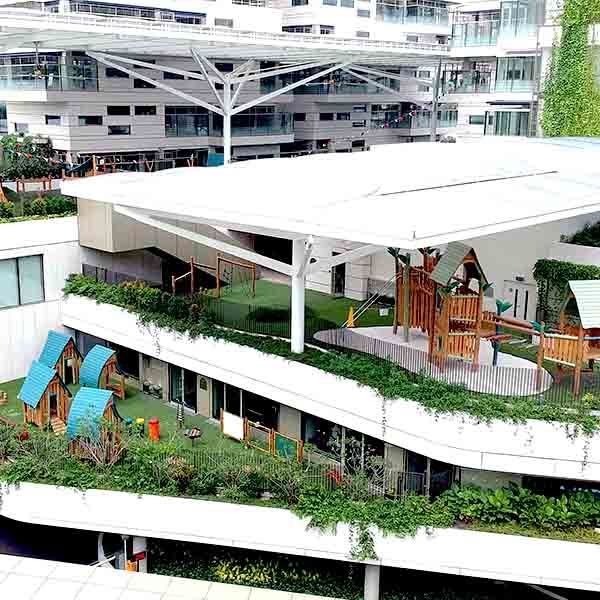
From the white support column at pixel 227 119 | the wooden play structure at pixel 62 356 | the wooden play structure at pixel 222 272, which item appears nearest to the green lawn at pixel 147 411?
the wooden play structure at pixel 62 356

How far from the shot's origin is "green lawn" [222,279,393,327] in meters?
24.0


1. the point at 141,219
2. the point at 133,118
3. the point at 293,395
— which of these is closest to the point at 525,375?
the point at 293,395

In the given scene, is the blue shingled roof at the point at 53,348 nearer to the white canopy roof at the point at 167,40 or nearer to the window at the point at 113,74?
the white canopy roof at the point at 167,40

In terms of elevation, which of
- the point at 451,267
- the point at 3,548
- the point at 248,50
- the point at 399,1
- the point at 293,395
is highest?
the point at 399,1

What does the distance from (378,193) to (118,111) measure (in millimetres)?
22711

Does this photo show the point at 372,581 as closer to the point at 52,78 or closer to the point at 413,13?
the point at 52,78

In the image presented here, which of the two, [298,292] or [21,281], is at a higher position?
[298,292]

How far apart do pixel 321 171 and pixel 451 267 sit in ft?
21.7

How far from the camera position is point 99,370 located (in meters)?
23.2

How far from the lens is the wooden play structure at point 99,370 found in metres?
23.2

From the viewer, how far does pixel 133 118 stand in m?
40.2

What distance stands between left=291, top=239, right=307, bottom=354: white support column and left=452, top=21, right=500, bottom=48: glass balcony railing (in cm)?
2951

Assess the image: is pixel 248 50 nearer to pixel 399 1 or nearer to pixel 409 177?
pixel 409 177

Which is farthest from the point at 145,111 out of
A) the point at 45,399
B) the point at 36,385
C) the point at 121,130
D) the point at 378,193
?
the point at 378,193
